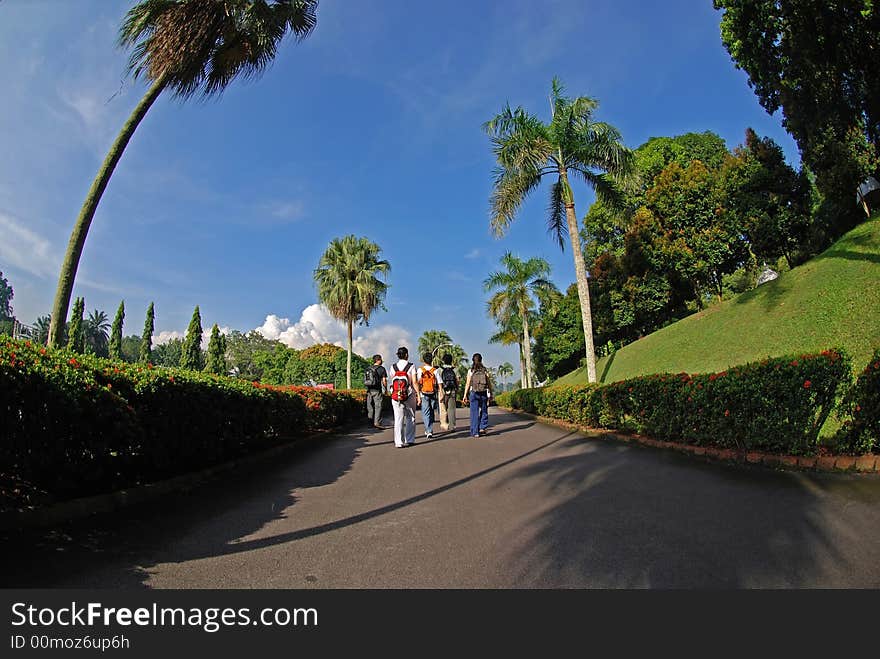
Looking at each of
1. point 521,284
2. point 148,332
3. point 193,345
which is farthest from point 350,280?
point 148,332

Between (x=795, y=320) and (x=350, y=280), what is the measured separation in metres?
21.0

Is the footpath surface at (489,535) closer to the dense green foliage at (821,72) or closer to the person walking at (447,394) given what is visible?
the person walking at (447,394)

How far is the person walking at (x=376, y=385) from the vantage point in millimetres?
13094

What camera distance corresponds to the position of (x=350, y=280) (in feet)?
91.5

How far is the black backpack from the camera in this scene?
1329 centimetres

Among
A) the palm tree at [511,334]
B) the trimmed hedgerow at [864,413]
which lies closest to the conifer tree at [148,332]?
the palm tree at [511,334]

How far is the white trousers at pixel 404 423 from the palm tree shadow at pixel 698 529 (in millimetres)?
4140

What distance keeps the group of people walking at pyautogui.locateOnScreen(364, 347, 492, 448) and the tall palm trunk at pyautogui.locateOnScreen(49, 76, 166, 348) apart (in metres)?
5.73

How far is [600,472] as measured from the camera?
20.9 ft

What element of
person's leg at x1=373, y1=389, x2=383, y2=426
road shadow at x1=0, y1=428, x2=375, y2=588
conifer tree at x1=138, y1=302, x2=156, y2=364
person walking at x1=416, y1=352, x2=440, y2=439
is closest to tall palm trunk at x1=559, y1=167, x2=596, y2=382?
person walking at x1=416, y1=352, x2=440, y2=439

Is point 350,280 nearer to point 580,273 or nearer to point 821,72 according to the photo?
point 580,273

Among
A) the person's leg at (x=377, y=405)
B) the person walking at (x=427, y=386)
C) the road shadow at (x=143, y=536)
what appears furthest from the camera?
the person's leg at (x=377, y=405)

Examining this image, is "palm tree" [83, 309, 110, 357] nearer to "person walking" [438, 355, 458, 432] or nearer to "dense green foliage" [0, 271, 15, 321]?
"dense green foliage" [0, 271, 15, 321]

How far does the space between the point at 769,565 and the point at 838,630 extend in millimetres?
738
